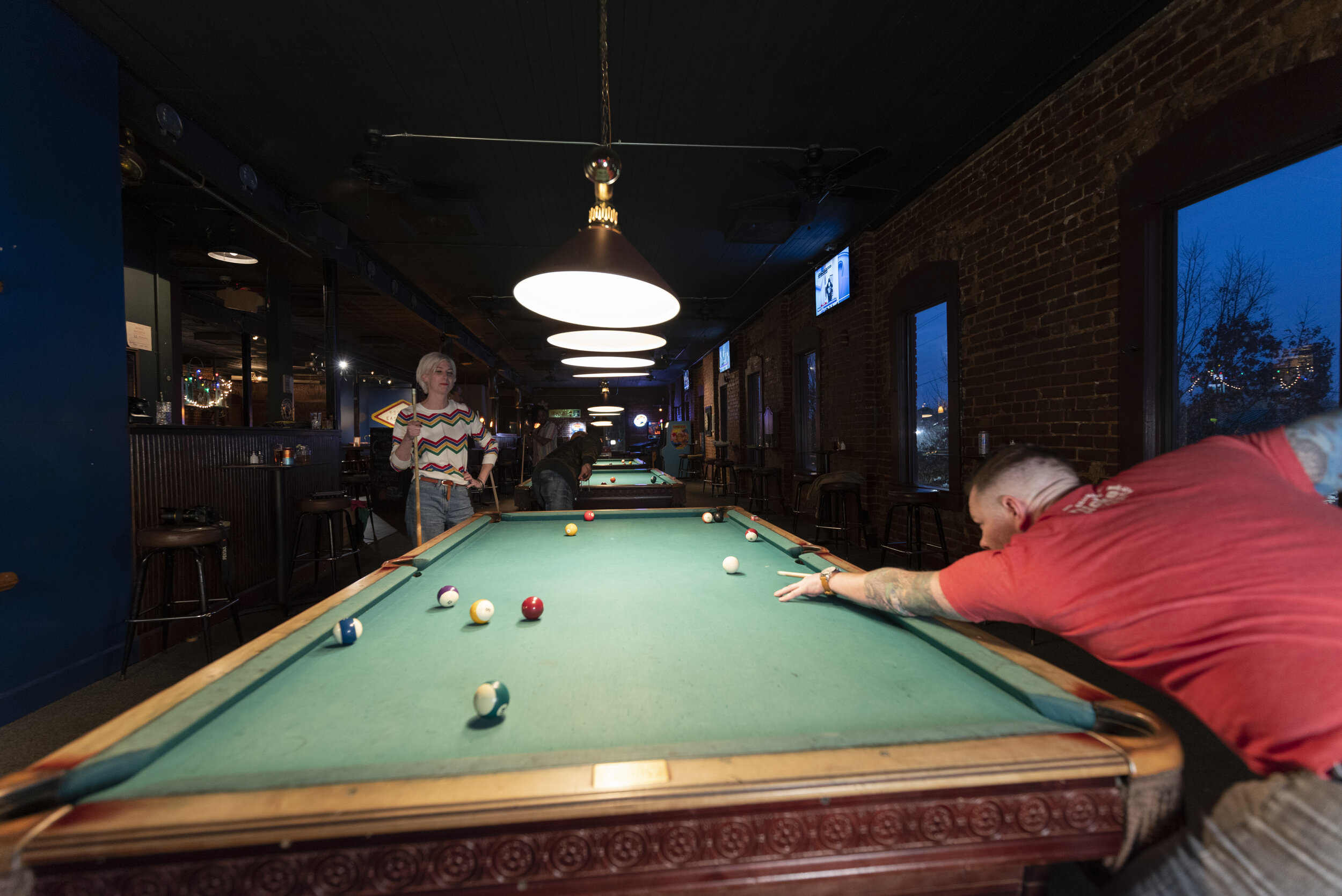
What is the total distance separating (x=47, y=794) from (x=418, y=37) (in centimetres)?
357

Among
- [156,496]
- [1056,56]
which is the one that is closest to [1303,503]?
[1056,56]

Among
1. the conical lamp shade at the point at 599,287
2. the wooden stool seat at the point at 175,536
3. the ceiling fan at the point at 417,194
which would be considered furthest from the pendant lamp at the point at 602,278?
the ceiling fan at the point at 417,194

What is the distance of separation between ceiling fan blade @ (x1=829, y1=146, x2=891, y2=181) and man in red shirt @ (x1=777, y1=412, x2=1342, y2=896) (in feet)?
10.6

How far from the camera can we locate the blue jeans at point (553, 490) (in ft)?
15.3

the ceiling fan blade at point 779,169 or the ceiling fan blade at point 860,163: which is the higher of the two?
the ceiling fan blade at point 779,169

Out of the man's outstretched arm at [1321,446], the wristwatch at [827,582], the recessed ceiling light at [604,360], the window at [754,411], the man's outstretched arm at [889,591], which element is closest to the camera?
the man's outstretched arm at [1321,446]

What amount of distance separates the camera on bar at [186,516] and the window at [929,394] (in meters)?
5.51

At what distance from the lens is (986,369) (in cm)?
419

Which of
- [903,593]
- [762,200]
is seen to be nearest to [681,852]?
[903,593]

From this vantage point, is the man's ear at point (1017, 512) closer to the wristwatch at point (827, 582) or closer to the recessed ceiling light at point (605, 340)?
the wristwatch at point (827, 582)

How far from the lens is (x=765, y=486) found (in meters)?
9.05

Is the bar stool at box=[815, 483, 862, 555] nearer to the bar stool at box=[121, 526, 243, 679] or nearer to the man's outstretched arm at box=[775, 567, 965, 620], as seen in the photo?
the man's outstretched arm at box=[775, 567, 965, 620]

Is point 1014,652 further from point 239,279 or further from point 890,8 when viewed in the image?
point 239,279

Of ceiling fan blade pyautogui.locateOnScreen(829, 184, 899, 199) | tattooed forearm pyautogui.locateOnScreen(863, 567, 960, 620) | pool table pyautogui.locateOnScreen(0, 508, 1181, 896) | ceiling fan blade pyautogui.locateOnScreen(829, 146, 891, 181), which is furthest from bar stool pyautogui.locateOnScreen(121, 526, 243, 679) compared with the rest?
ceiling fan blade pyautogui.locateOnScreen(829, 184, 899, 199)
